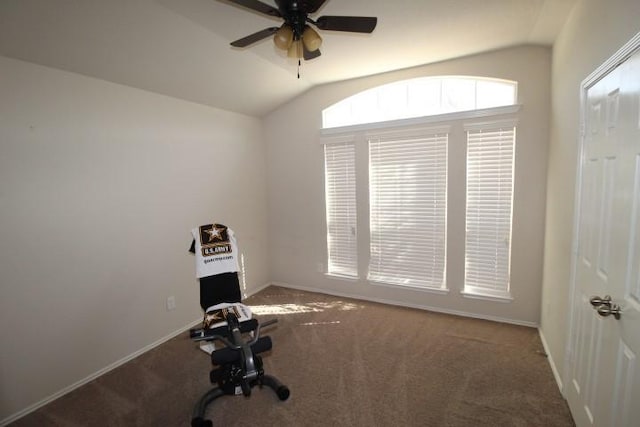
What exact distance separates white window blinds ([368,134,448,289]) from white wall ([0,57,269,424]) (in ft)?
6.79

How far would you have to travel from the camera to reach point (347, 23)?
1725mm

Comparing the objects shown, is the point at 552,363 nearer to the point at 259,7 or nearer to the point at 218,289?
the point at 218,289

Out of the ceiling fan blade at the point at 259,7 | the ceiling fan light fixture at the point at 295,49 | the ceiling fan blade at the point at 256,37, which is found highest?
the ceiling fan blade at the point at 259,7

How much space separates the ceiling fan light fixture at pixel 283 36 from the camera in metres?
1.72

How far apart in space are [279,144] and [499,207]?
2.89 m

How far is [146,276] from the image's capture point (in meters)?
2.93

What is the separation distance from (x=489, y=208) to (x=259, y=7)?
2.83m

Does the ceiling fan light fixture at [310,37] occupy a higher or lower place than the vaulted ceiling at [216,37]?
lower

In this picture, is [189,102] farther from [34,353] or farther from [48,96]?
[34,353]

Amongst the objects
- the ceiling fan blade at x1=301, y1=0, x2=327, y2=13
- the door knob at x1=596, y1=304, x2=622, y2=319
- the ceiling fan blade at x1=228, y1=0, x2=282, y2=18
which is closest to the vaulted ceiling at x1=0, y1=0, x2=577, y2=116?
the ceiling fan blade at x1=228, y1=0, x2=282, y2=18

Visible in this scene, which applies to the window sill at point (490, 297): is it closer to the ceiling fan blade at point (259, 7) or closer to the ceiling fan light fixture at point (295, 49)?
the ceiling fan light fixture at point (295, 49)

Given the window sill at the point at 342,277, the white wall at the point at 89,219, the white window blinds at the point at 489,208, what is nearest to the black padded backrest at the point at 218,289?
the white wall at the point at 89,219

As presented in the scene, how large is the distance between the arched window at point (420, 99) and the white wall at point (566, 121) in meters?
0.55

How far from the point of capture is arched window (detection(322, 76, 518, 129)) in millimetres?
3104
